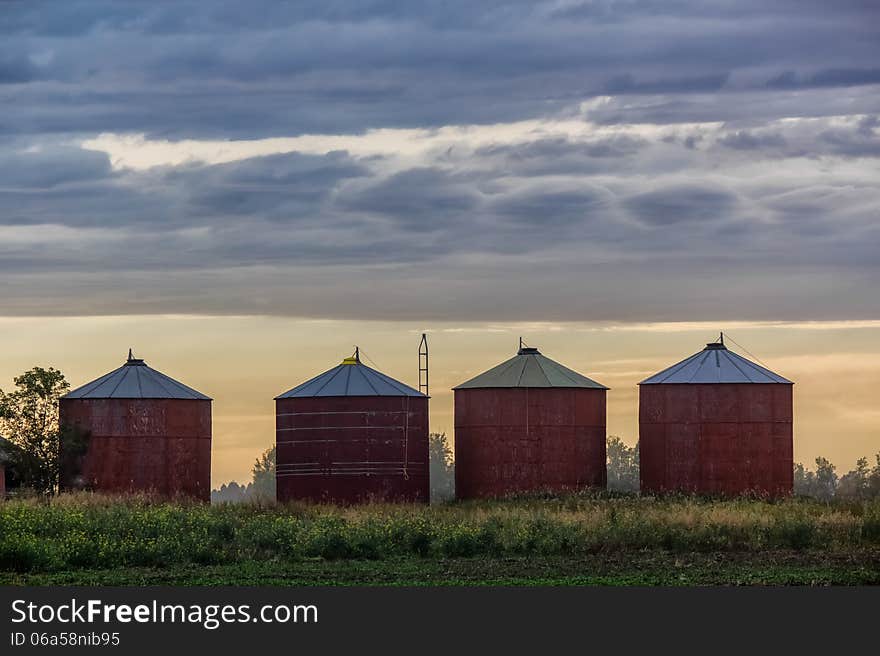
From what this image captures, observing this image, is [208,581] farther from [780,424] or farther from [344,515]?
[780,424]

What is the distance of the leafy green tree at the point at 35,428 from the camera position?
58594 millimetres

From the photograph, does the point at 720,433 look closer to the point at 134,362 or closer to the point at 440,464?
the point at 134,362

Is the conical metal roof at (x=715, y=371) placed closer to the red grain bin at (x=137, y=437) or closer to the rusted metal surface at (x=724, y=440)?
the rusted metal surface at (x=724, y=440)

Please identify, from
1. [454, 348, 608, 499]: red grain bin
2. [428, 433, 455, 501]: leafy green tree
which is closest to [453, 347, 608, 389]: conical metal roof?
[454, 348, 608, 499]: red grain bin

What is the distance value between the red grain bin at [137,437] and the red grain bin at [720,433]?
55.5 feet

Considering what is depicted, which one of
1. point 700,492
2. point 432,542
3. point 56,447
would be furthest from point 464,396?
point 432,542

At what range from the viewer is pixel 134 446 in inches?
2341

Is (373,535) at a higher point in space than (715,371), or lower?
lower

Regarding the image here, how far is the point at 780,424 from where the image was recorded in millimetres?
59781

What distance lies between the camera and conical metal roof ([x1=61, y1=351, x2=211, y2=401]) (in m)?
60.1

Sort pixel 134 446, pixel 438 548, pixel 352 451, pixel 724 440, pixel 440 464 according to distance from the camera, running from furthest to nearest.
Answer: pixel 440 464 < pixel 134 446 < pixel 724 440 < pixel 352 451 < pixel 438 548

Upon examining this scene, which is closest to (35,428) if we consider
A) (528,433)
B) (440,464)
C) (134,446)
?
(134,446)

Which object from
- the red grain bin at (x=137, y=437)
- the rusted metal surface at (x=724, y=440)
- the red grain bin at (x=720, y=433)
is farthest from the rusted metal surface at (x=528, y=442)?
the red grain bin at (x=137, y=437)

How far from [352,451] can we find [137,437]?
799 cm
